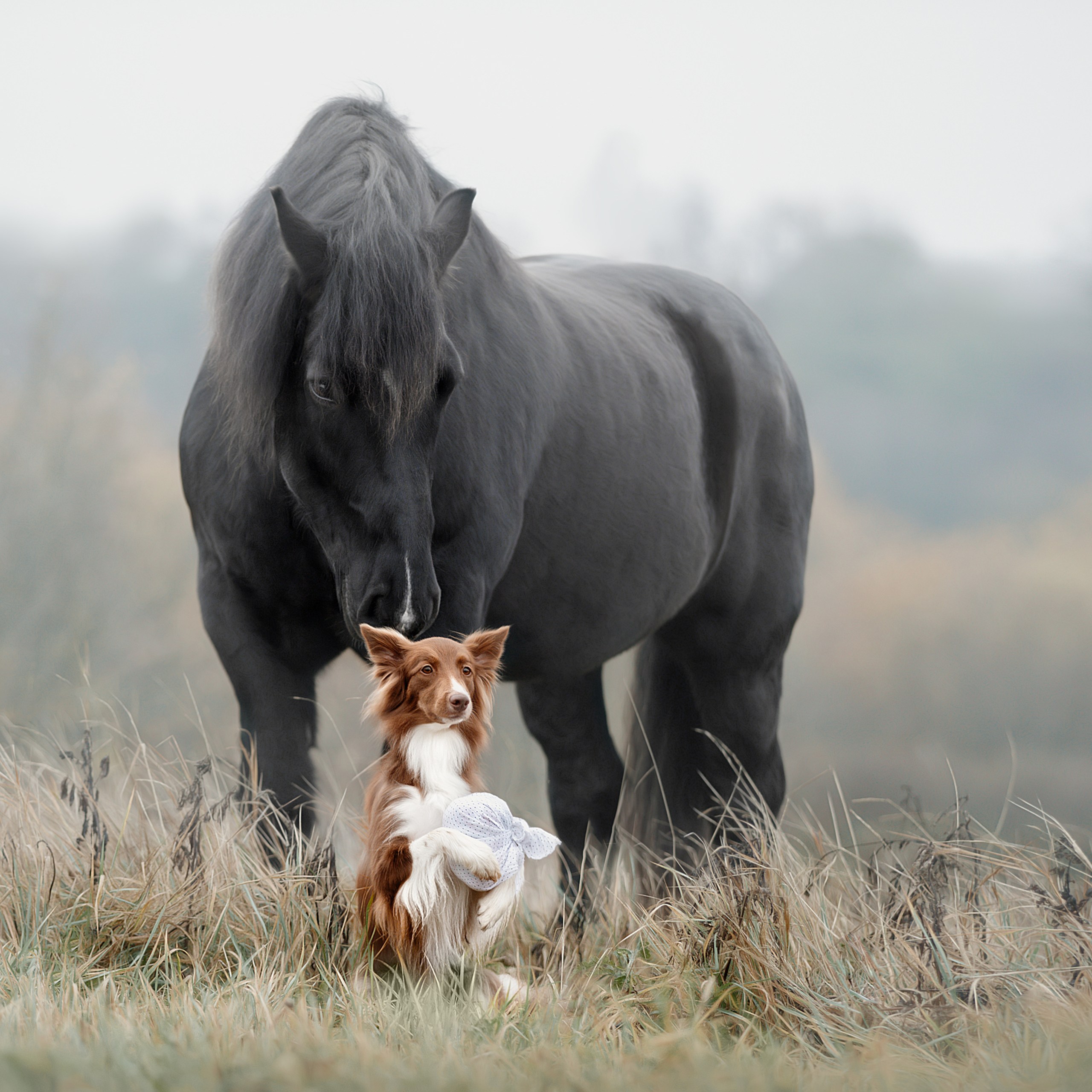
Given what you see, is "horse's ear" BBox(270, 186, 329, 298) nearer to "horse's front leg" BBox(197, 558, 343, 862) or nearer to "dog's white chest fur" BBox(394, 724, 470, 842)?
"horse's front leg" BBox(197, 558, 343, 862)

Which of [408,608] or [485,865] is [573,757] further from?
[485,865]

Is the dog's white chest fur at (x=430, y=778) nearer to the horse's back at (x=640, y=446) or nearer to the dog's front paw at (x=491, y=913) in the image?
the dog's front paw at (x=491, y=913)

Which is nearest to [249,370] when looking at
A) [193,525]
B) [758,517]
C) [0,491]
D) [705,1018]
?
[193,525]

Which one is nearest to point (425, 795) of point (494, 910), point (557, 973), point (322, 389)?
point (494, 910)

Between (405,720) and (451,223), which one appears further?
(451,223)

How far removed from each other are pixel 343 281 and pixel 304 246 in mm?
130

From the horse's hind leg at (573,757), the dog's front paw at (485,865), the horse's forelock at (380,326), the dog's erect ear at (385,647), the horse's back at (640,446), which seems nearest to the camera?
the dog's front paw at (485,865)

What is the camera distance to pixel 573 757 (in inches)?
185

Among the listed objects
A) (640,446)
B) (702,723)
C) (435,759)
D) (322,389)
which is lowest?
(702,723)

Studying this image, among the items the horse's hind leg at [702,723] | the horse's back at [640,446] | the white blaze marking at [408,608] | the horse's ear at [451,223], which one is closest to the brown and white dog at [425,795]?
the white blaze marking at [408,608]

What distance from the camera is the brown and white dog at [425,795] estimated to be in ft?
7.04

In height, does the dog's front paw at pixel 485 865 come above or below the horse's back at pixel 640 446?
below

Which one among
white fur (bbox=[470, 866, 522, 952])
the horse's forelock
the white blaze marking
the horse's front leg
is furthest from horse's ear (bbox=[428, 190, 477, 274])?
white fur (bbox=[470, 866, 522, 952])

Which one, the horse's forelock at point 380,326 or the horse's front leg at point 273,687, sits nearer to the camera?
the horse's forelock at point 380,326
